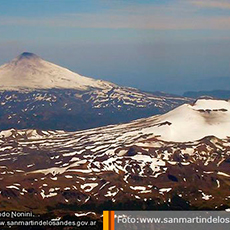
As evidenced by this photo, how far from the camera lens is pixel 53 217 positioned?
189 m

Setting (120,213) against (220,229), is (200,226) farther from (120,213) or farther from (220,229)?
(120,213)

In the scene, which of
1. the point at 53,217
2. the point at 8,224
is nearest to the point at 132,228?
the point at 53,217

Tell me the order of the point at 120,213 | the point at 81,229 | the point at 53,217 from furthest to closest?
the point at 53,217 < the point at 81,229 < the point at 120,213

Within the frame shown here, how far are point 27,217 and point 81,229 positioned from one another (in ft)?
A: 53.5

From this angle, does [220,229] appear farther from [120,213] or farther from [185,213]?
[120,213]

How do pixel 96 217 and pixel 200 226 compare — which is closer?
pixel 200 226

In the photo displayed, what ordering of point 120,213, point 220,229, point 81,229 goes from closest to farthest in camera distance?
point 220,229 → point 120,213 → point 81,229

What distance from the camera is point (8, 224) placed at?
513 ft

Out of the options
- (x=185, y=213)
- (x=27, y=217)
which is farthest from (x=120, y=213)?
(x=27, y=217)

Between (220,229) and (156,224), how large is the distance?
43365mm

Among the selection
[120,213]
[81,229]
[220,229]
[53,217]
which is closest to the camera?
[220,229]

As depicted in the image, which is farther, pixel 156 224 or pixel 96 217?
pixel 96 217

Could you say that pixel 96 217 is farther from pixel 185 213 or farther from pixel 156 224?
pixel 185 213

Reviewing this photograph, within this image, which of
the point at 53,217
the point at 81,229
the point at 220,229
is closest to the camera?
the point at 220,229
